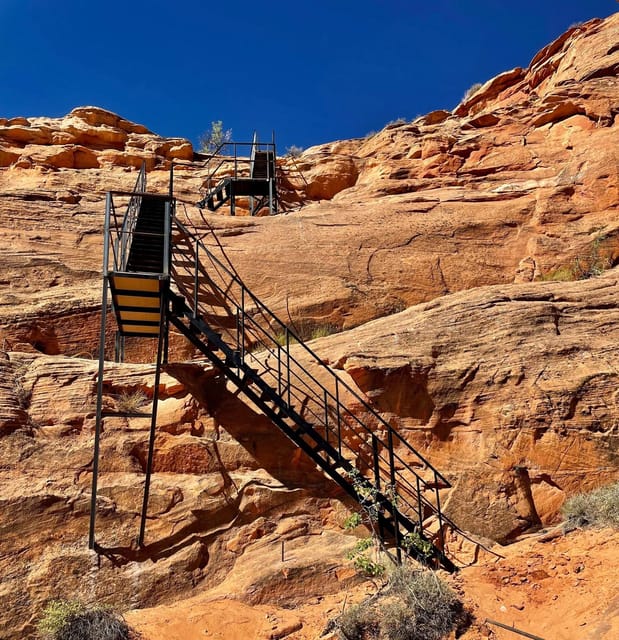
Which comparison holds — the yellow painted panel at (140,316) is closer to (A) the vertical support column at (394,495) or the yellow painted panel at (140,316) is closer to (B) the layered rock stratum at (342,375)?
(B) the layered rock stratum at (342,375)

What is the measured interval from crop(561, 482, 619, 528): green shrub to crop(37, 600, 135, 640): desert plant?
6.69 metres

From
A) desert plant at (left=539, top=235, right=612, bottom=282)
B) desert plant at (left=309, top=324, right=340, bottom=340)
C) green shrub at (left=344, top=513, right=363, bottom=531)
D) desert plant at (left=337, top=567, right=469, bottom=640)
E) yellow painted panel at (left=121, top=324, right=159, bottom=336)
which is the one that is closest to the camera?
desert plant at (left=337, top=567, right=469, bottom=640)

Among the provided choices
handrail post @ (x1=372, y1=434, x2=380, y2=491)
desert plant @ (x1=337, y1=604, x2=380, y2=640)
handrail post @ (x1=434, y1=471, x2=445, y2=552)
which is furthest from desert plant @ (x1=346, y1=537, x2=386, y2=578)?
handrail post @ (x1=434, y1=471, x2=445, y2=552)

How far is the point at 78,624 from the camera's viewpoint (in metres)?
8.31

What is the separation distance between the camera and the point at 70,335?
44.0ft

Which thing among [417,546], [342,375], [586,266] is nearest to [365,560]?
[417,546]

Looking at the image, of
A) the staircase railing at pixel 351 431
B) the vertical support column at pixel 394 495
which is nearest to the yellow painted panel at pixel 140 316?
the staircase railing at pixel 351 431

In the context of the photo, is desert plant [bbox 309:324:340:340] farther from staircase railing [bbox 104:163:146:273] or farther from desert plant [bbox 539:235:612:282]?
desert plant [bbox 539:235:612:282]

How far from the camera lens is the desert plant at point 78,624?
324 inches

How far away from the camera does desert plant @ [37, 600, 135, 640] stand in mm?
8234

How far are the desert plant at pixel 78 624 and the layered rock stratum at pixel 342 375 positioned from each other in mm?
304

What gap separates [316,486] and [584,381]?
5.02 metres

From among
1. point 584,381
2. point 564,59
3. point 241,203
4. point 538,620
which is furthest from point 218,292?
point 564,59

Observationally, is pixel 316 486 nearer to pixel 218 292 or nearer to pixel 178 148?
pixel 218 292
